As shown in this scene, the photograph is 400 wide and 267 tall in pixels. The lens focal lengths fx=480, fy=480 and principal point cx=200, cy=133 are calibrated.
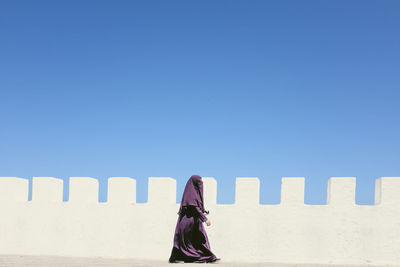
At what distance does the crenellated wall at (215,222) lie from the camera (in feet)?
32.3

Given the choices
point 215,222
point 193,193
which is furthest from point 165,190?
point 193,193

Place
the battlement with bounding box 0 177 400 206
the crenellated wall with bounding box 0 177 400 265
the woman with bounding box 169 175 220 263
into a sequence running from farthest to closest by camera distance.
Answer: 1. the battlement with bounding box 0 177 400 206
2. the crenellated wall with bounding box 0 177 400 265
3. the woman with bounding box 169 175 220 263

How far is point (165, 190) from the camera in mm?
10828

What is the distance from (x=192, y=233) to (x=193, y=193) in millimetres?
766

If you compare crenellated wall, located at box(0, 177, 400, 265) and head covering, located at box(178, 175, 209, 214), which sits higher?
head covering, located at box(178, 175, 209, 214)

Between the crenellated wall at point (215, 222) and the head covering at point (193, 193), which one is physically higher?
the head covering at point (193, 193)

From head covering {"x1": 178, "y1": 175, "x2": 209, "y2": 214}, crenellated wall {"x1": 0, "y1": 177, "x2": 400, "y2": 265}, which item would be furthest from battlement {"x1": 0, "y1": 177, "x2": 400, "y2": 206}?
head covering {"x1": 178, "y1": 175, "x2": 209, "y2": 214}

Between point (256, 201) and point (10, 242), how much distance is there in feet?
19.6

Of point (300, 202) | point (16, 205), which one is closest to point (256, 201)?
point (300, 202)

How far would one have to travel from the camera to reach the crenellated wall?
9.86 m

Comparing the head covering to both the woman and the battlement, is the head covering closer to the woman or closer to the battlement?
the woman

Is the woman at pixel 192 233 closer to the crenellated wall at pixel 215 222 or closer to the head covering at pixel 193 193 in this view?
the head covering at pixel 193 193

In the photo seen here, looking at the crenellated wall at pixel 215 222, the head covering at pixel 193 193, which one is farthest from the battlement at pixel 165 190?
the head covering at pixel 193 193

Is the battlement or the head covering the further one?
the battlement
